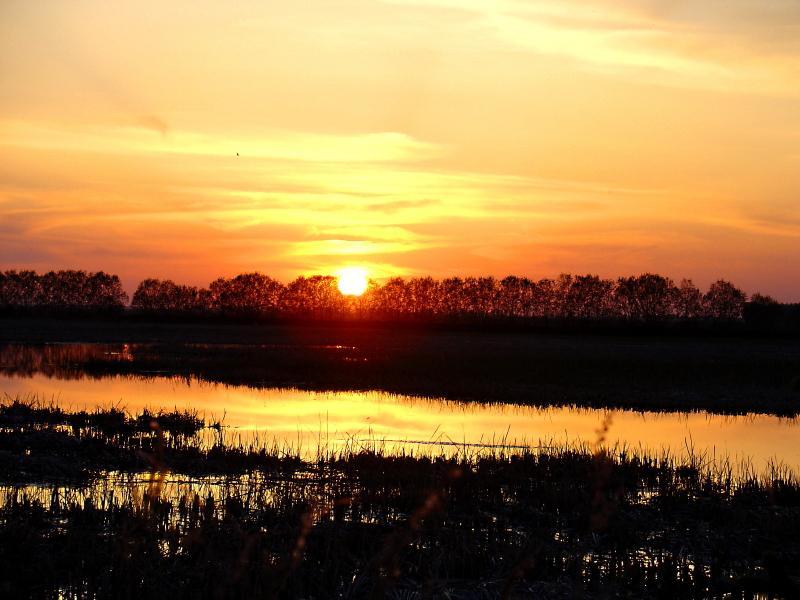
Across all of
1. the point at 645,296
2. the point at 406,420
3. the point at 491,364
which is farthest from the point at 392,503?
the point at 645,296

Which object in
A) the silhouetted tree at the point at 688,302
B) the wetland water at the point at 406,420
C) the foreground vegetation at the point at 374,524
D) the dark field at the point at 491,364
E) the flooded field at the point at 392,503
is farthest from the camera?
the silhouetted tree at the point at 688,302

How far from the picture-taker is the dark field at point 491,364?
34344mm

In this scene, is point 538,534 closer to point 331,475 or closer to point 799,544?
point 799,544

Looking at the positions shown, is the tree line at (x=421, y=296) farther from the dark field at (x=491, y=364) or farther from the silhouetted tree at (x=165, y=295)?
the dark field at (x=491, y=364)

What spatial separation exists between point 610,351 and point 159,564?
53.5 m

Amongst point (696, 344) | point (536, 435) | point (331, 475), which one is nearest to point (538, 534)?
point (331, 475)

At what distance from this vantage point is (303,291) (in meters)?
197

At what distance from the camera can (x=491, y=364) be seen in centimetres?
4716

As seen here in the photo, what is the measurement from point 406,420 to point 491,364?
2089 centimetres

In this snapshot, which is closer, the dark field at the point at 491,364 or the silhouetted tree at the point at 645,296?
the dark field at the point at 491,364

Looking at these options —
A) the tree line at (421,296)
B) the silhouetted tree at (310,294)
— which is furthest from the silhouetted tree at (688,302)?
the silhouetted tree at (310,294)

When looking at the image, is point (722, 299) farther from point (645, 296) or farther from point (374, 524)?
point (374, 524)

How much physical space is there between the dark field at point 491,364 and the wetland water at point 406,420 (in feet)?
7.88

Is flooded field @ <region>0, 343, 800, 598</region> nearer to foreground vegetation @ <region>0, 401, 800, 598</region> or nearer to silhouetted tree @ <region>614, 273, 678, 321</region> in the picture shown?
foreground vegetation @ <region>0, 401, 800, 598</region>
